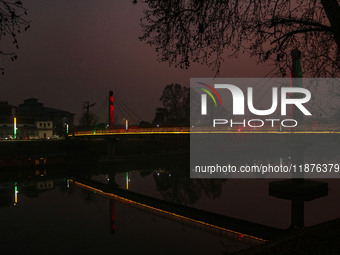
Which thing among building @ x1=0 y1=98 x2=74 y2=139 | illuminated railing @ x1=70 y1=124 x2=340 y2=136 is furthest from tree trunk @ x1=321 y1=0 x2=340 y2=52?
building @ x1=0 y1=98 x2=74 y2=139

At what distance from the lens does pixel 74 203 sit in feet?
91.0

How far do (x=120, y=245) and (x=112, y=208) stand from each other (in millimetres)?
9428

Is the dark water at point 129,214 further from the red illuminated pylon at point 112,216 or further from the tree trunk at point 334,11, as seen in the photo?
the tree trunk at point 334,11

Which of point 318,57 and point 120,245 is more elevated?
point 318,57

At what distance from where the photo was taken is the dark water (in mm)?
16188

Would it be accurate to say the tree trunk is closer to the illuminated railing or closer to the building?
the illuminated railing

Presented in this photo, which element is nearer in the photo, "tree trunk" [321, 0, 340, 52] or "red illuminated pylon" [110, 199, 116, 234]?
"tree trunk" [321, 0, 340, 52]

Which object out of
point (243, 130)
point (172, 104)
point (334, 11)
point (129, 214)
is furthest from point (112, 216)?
point (172, 104)

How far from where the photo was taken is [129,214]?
23172mm

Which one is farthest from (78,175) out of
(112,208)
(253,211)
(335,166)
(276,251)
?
(276,251)

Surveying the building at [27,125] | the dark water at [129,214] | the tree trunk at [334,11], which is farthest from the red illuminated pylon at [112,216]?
the building at [27,125]

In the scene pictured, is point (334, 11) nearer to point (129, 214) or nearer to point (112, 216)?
point (129, 214)

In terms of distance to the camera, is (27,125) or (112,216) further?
(27,125)

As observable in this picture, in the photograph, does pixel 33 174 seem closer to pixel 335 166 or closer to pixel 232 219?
pixel 232 219
